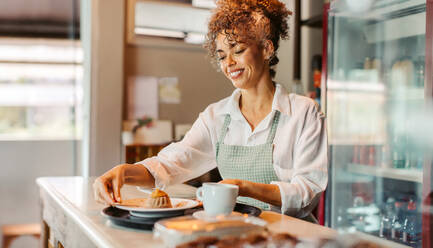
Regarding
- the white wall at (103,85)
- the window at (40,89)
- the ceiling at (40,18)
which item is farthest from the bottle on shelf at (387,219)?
the ceiling at (40,18)

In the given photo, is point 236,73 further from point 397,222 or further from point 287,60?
point 287,60

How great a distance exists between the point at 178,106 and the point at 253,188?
223cm

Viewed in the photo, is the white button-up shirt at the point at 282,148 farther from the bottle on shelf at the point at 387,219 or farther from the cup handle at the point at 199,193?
the bottle on shelf at the point at 387,219

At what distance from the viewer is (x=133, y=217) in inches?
41.0

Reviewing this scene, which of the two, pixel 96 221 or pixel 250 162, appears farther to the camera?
pixel 250 162

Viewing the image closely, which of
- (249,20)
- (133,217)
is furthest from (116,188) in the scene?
(249,20)

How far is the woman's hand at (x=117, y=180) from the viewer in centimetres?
122

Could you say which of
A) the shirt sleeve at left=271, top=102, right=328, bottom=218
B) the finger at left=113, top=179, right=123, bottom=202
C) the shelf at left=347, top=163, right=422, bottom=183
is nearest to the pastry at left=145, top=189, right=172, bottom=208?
the finger at left=113, top=179, right=123, bottom=202

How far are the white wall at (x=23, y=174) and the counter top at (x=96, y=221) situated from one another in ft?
4.92

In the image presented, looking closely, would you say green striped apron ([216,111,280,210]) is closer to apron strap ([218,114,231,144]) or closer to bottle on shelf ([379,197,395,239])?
apron strap ([218,114,231,144])

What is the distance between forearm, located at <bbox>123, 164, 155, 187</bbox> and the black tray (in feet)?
0.80

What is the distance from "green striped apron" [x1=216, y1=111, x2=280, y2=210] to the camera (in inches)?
57.5

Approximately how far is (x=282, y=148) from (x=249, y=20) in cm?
44

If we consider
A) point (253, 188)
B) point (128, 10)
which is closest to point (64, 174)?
point (128, 10)
